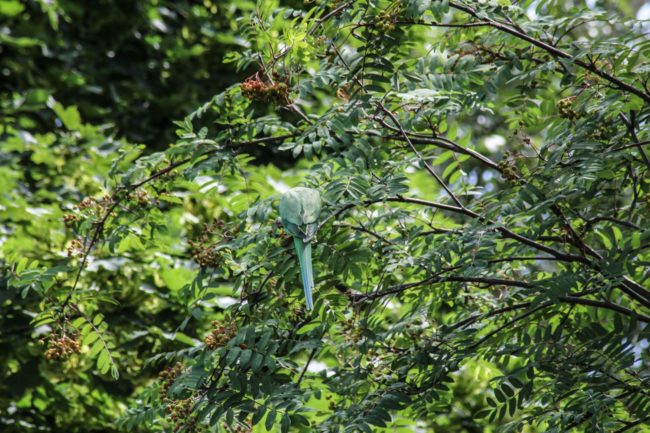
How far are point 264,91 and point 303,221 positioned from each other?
35 cm

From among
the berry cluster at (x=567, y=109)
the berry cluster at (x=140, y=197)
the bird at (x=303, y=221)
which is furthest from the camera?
the berry cluster at (x=140, y=197)

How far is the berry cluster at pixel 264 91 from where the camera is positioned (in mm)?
1930

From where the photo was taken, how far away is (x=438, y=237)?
2.12 meters

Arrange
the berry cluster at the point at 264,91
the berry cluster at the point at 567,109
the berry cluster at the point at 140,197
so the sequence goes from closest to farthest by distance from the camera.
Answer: the berry cluster at the point at 264,91, the berry cluster at the point at 567,109, the berry cluster at the point at 140,197

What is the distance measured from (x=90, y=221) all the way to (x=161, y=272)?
0.96 m

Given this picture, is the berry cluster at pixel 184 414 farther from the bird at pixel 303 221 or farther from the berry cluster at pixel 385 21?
the berry cluster at pixel 385 21

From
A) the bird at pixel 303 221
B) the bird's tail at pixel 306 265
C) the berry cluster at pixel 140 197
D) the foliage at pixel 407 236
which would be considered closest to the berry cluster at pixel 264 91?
the foliage at pixel 407 236

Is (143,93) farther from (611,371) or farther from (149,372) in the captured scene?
(611,371)

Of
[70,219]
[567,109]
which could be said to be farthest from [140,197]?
[567,109]

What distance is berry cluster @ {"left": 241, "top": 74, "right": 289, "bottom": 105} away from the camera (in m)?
1.93

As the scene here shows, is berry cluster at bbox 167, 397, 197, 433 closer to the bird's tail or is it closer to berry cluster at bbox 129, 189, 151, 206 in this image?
the bird's tail

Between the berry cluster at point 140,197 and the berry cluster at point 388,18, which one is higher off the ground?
the berry cluster at point 388,18

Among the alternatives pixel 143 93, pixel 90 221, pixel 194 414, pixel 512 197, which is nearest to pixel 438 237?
pixel 512 197

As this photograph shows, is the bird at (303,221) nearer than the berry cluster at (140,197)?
Yes
